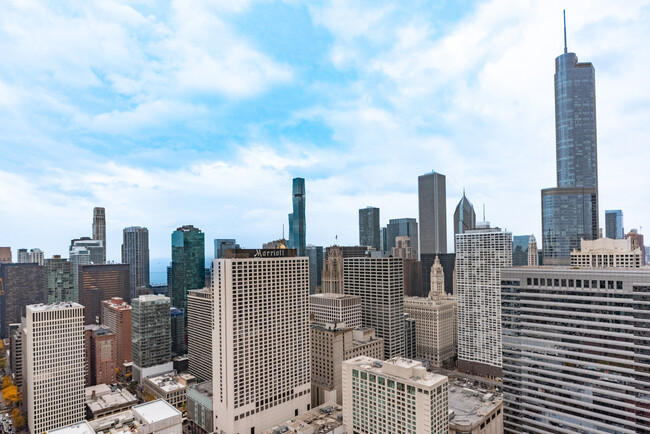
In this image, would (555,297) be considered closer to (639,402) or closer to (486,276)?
(639,402)

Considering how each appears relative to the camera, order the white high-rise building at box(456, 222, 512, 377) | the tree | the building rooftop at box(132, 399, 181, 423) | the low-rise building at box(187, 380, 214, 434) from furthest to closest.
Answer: the white high-rise building at box(456, 222, 512, 377) → the tree → the low-rise building at box(187, 380, 214, 434) → the building rooftop at box(132, 399, 181, 423)

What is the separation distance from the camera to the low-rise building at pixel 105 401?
140m

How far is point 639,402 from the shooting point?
76812 millimetres

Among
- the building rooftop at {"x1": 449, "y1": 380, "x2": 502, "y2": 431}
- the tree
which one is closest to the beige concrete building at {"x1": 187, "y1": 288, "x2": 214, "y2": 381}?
the tree

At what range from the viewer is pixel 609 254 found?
139625mm

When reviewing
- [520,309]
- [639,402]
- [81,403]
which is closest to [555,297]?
[520,309]

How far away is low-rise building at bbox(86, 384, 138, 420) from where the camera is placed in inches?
5507

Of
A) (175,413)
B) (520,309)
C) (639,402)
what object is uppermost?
(520,309)

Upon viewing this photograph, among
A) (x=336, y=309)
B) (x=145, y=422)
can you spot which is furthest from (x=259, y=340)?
(x=336, y=309)

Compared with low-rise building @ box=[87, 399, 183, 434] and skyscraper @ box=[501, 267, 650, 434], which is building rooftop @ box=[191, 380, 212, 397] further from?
skyscraper @ box=[501, 267, 650, 434]

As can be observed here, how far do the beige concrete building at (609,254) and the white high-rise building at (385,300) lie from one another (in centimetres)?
7725

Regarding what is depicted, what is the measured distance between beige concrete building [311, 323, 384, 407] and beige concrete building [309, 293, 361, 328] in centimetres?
2354

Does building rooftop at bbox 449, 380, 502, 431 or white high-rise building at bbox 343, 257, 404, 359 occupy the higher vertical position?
white high-rise building at bbox 343, 257, 404, 359

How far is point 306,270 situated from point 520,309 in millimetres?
66485
